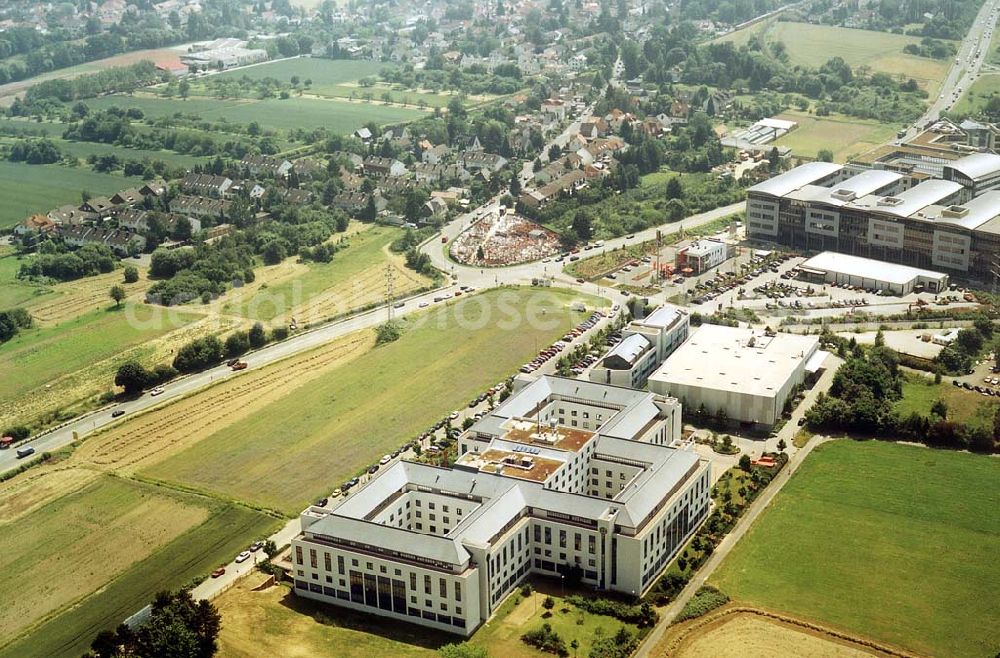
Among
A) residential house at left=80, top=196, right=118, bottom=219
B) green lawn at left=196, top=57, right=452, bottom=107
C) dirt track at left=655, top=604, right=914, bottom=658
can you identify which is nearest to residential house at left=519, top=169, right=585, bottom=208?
residential house at left=80, top=196, right=118, bottom=219

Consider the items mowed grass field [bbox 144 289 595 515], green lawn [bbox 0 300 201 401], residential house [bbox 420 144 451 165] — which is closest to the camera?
mowed grass field [bbox 144 289 595 515]

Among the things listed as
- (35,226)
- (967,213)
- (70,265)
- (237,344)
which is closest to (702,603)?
(237,344)

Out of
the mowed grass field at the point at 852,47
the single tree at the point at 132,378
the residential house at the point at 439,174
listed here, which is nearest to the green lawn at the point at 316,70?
the residential house at the point at 439,174

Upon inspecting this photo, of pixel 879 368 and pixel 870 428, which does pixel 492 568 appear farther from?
pixel 879 368

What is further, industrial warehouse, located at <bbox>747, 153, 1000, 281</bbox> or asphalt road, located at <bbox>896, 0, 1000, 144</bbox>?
asphalt road, located at <bbox>896, 0, 1000, 144</bbox>

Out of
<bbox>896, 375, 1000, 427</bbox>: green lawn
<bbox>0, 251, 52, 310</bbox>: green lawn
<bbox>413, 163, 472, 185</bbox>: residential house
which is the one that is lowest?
<bbox>896, 375, 1000, 427</bbox>: green lawn

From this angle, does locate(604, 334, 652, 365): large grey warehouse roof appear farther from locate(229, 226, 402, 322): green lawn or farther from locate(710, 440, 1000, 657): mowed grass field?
locate(229, 226, 402, 322): green lawn

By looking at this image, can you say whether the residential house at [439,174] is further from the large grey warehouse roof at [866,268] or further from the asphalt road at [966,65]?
the asphalt road at [966,65]

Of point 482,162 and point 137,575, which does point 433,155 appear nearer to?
point 482,162
